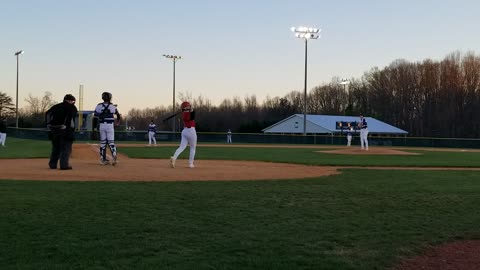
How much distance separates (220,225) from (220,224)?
63 mm

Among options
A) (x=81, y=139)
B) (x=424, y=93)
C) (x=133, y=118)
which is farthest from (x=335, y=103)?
(x=81, y=139)

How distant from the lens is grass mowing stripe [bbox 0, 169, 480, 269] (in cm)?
455

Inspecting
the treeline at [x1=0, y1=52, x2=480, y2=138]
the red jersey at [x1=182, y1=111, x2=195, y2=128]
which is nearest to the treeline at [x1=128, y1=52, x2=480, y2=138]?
the treeline at [x1=0, y1=52, x2=480, y2=138]

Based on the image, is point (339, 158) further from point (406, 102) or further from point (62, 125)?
point (406, 102)

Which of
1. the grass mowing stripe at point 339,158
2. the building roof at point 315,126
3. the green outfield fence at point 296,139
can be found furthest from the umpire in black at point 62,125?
the building roof at point 315,126

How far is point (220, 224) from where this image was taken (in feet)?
19.8

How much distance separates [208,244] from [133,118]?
13154 cm

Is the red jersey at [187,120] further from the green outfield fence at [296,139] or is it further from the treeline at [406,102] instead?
the treeline at [406,102]

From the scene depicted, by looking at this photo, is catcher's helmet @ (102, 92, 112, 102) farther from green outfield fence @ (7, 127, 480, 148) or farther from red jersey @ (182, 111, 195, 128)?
green outfield fence @ (7, 127, 480, 148)

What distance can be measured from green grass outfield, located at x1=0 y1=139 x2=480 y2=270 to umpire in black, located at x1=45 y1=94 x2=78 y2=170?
2.48m

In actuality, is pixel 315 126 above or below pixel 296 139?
above

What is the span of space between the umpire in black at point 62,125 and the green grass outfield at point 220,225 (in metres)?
2.48

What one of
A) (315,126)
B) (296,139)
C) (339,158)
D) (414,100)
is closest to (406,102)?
(414,100)

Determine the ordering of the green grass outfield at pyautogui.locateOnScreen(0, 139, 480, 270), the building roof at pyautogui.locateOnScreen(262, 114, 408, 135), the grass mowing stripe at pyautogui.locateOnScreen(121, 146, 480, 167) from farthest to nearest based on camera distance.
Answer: the building roof at pyautogui.locateOnScreen(262, 114, 408, 135)
the grass mowing stripe at pyautogui.locateOnScreen(121, 146, 480, 167)
the green grass outfield at pyautogui.locateOnScreen(0, 139, 480, 270)
